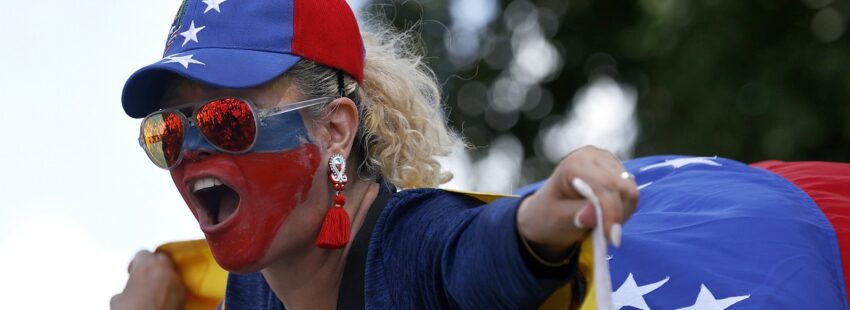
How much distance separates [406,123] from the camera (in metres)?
2.55

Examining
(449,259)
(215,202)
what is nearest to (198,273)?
(215,202)

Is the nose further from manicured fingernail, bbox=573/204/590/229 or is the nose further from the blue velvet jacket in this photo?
manicured fingernail, bbox=573/204/590/229

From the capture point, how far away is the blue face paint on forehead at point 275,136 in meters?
2.21

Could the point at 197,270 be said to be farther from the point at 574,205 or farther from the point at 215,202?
the point at 574,205

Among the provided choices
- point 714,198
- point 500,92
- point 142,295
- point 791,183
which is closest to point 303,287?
point 142,295

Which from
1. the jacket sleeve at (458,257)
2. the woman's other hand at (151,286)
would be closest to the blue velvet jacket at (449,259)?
the jacket sleeve at (458,257)

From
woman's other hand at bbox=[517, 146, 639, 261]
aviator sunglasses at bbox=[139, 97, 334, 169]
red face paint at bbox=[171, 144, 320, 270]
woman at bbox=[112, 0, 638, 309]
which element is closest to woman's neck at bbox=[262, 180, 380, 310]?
woman at bbox=[112, 0, 638, 309]

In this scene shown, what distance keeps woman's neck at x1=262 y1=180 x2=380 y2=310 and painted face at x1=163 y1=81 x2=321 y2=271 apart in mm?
119

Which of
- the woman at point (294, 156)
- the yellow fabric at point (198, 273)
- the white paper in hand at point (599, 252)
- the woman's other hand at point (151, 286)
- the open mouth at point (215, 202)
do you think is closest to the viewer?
the white paper in hand at point (599, 252)

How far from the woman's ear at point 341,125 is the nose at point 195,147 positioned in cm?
25

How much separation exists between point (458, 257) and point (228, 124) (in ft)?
1.89

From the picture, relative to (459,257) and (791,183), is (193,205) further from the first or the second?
(791,183)

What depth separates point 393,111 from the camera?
2.52 meters

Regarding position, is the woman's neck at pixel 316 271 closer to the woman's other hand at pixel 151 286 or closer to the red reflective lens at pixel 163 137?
the red reflective lens at pixel 163 137
